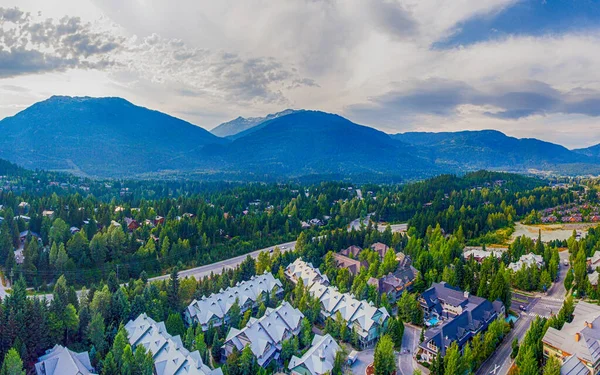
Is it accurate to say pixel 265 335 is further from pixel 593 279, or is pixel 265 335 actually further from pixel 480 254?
pixel 593 279

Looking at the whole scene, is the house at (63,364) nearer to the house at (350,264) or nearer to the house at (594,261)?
the house at (350,264)

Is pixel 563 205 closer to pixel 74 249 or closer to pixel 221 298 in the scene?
pixel 221 298

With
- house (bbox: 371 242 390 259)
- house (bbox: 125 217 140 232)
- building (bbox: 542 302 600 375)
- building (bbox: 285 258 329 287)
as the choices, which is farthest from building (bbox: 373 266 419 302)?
house (bbox: 125 217 140 232)

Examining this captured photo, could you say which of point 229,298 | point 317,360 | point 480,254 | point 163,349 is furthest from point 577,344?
point 163,349

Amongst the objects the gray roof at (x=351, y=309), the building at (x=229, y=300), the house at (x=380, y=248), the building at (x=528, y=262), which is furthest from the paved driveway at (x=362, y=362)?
the building at (x=528, y=262)

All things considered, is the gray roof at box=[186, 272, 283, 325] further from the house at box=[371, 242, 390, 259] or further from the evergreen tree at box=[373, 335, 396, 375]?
the house at box=[371, 242, 390, 259]

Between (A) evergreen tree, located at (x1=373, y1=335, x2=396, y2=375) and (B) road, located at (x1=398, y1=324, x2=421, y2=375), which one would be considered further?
(B) road, located at (x1=398, y1=324, x2=421, y2=375)
